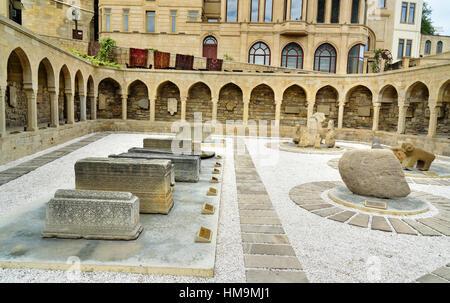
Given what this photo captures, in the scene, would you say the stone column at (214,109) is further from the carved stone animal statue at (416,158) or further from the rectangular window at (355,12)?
the rectangular window at (355,12)

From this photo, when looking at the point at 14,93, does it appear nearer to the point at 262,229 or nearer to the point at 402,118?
the point at 262,229

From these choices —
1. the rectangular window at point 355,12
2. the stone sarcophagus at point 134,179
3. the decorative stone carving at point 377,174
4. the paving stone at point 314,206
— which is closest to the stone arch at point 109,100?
the stone sarcophagus at point 134,179

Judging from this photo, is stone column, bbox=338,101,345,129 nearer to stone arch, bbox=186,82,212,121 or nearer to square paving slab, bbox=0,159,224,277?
stone arch, bbox=186,82,212,121

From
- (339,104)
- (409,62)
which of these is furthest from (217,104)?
(409,62)

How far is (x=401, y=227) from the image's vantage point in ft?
16.9

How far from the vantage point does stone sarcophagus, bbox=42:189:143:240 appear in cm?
412

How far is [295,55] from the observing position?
27953mm

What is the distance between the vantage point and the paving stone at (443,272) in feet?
12.1

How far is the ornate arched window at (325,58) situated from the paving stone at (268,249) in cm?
2644

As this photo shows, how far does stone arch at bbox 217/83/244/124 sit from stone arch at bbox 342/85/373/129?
23.3 ft

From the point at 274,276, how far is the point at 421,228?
316cm

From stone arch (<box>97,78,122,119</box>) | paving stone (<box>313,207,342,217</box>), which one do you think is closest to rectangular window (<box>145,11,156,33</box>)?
stone arch (<box>97,78,122,119</box>)

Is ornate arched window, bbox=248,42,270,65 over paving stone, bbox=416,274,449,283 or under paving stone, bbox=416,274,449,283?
over

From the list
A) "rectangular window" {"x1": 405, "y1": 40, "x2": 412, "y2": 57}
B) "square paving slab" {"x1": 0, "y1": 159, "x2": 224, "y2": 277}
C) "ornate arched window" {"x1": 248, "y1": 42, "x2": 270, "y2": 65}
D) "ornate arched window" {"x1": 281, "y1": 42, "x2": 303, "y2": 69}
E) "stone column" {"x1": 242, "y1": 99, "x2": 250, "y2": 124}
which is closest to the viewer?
"square paving slab" {"x1": 0, "y1": 159, "x2": 224, "y2": 277}
